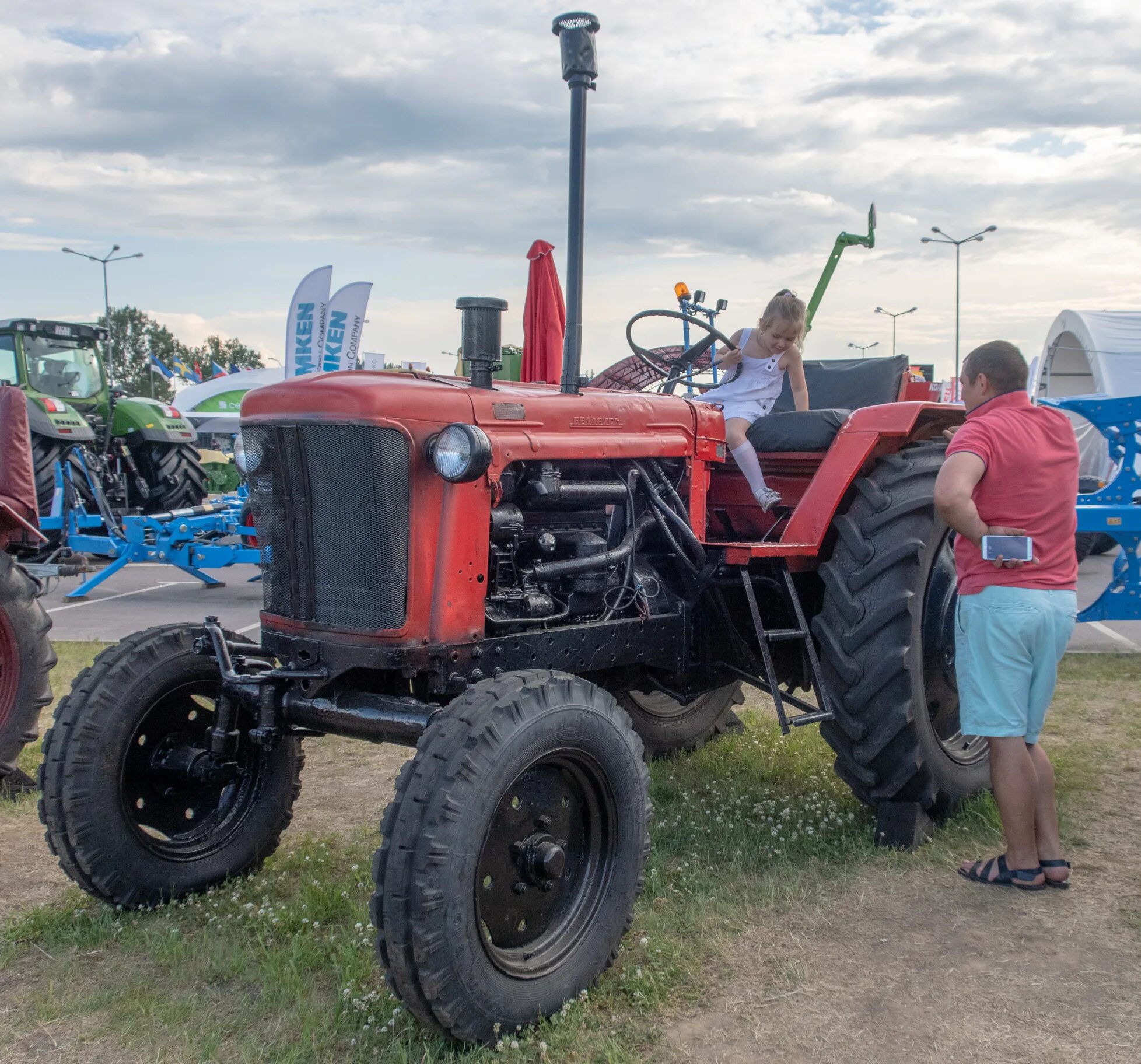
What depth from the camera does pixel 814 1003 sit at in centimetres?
274

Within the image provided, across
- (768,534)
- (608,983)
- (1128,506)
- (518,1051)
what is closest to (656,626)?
(768,534)

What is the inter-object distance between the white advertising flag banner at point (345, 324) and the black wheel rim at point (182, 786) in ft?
34.0

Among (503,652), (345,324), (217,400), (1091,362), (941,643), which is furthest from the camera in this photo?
(217,400)

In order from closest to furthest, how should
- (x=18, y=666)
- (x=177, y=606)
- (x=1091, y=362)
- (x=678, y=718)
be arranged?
(x=18, y=666), (x=678, y=718), (x=177, y=606), (x=1091, y=362)

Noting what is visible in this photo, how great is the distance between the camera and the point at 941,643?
154 inches

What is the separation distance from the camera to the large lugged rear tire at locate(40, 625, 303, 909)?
3.14m

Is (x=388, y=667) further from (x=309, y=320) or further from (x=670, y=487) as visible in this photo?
(x=309, y=320)

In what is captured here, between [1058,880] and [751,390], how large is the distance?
2051 millimetres

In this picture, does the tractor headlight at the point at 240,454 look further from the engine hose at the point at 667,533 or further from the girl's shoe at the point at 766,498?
the girl's shoe at the point at 766,498

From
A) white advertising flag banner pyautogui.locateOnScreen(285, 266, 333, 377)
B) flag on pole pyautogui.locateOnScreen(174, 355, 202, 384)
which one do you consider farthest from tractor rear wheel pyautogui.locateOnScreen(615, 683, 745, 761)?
flag on pole pyautogui.locateOnScreen(174, 355, 202, 384)

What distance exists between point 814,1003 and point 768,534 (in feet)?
6.25

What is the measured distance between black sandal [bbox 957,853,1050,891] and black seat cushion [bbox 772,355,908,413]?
236 cm

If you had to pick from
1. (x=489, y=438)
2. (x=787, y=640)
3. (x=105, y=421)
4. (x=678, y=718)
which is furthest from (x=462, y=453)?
(x=105, y=421)

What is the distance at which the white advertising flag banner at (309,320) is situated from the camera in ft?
45.0
